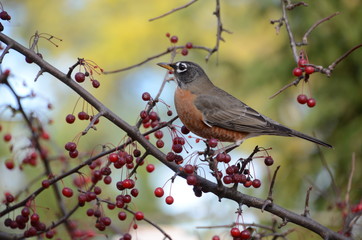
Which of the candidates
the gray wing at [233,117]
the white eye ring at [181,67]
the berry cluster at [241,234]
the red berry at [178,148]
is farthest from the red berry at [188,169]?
the white eye ring at [181,67]

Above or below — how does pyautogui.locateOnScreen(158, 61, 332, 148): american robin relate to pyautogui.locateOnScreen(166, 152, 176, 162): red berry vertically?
above

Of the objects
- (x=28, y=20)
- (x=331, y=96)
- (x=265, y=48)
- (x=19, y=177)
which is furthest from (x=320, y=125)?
(x=28, y=20)

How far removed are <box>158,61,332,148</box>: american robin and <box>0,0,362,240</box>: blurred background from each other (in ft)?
1.30

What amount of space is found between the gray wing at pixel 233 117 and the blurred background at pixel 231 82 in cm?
Answer: 36

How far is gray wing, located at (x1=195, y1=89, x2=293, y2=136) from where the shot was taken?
336cm

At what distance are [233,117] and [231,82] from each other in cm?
172

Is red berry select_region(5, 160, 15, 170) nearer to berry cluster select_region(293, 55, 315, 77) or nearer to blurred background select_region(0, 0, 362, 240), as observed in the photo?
blurred background select_region(0, 0, 362, 240)

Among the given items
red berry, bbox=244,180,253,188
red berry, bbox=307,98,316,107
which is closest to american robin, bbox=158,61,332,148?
red berry, bbox=307,98,316,107

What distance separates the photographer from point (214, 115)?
3.45 meters

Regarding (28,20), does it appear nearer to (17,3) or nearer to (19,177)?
(17,3)

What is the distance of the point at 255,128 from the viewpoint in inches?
135

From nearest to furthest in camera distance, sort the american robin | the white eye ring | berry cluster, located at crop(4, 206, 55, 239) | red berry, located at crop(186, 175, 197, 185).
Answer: red berry, located at crop(186, 175, 197, 185)
berry cluster, located at crop(4, 206, 55, 239)
the american robin
the white eye ring

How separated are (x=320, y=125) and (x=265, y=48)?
2260 millimetres

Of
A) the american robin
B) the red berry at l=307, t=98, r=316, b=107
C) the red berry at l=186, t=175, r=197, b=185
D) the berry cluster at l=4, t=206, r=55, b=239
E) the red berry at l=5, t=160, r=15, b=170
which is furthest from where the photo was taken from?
the american robin
